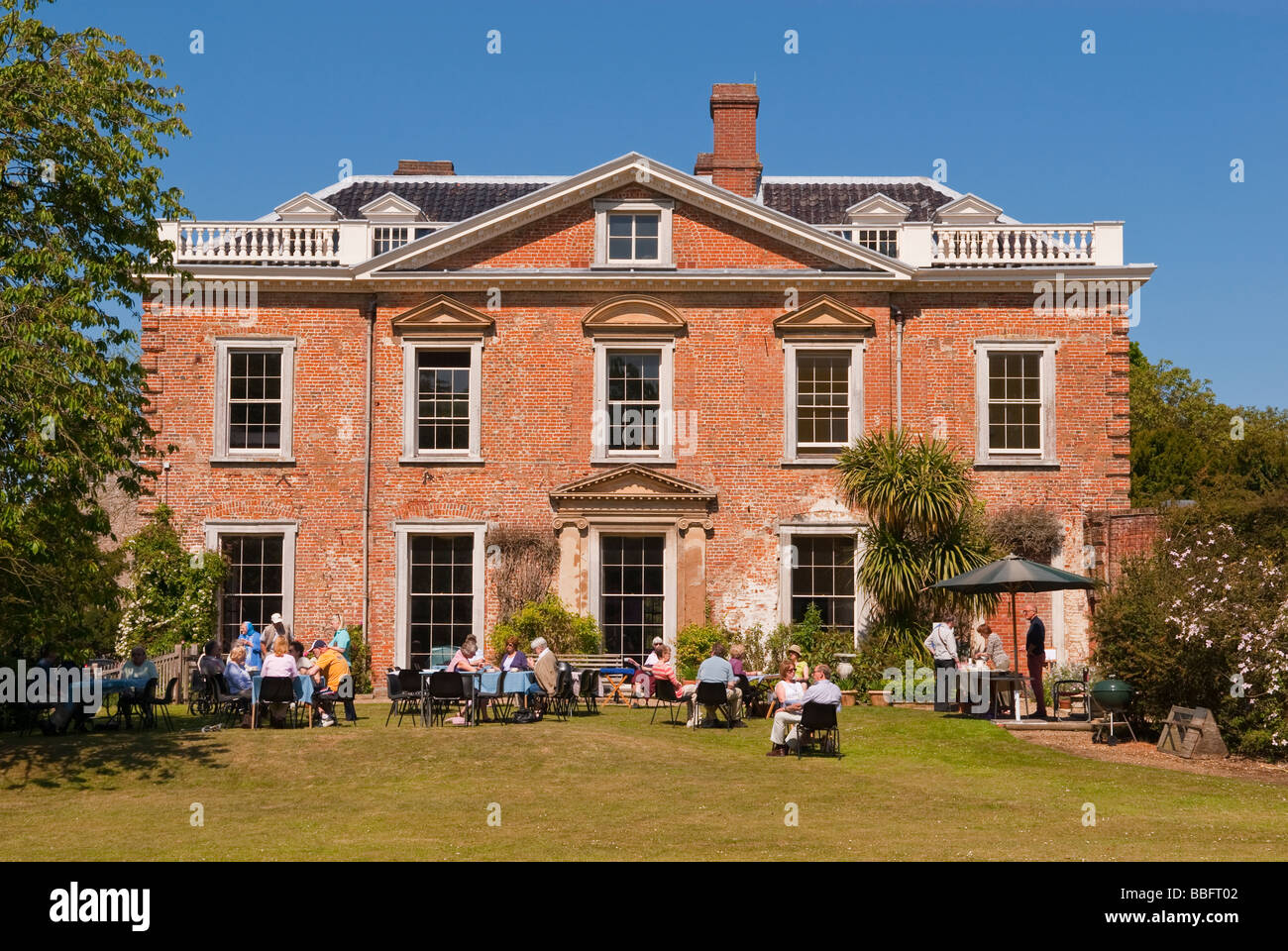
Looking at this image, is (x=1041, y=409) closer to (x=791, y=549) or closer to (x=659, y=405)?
(x=791, y=549)

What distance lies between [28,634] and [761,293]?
14.6 metres

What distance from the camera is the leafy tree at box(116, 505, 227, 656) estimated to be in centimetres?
2445

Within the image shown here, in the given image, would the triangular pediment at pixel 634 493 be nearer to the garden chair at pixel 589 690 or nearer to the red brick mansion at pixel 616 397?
the red brick mansion at pixel 616 397

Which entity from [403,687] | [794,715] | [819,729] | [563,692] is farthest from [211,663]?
[819,729]

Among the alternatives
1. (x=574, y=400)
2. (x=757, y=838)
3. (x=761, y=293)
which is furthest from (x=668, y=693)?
(x=757, y=838)

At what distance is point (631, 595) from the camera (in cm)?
2550

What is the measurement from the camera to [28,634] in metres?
16.4

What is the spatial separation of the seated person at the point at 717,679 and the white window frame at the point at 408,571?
6.84 metres

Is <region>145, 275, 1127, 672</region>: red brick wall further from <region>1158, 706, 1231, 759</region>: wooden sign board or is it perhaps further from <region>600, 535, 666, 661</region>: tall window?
<region>1158, 706, 1231, 759</region>: wooden sign board

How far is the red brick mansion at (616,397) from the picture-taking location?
2550 cm

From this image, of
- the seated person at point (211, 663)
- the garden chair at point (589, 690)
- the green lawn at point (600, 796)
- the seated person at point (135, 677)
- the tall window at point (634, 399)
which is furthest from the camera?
the tall window at point (634, 399)

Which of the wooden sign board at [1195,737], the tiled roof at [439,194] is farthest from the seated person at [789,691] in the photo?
the tiled roof at [439,194]

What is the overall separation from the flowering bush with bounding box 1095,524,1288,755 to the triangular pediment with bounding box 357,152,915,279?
871 cm

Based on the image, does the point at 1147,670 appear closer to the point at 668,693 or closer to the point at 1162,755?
the point at 1162,755
